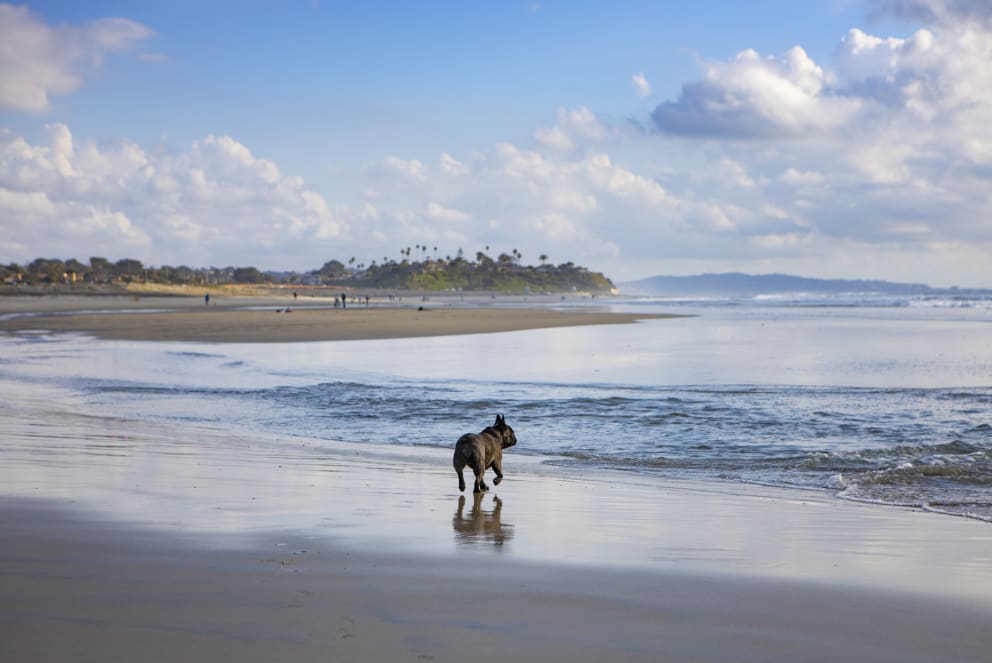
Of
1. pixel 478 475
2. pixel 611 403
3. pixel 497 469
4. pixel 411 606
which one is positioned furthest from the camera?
pixel 611 403

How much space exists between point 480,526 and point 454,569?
1.43m

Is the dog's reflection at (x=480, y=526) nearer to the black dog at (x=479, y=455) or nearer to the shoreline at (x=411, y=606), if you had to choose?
the shoreline at (x=411, y=606)

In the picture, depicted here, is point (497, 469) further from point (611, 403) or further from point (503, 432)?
point (611, 403)

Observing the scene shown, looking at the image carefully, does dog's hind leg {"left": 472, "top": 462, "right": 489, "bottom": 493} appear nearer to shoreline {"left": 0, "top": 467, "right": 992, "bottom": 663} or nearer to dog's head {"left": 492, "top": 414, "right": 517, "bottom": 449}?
dog's head {"left": 492, "top": 414, "right": 517, "bottom": 449}

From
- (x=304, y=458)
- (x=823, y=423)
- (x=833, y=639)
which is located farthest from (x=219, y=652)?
(x=823, y=423)

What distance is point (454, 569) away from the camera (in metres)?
5.24

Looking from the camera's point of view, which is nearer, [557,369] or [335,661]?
[335,661]

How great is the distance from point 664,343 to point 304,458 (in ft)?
80.3

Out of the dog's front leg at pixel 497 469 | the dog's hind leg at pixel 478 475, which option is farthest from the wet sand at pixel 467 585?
the dog's front leg at pixel 497 469

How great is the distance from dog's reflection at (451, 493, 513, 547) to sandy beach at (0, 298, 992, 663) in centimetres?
3

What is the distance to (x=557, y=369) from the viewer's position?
910 inches

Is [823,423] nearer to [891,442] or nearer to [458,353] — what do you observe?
[891,442]

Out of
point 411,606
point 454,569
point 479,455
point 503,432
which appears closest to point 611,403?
point 503,432

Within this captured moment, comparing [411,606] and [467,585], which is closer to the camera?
[411,606]
